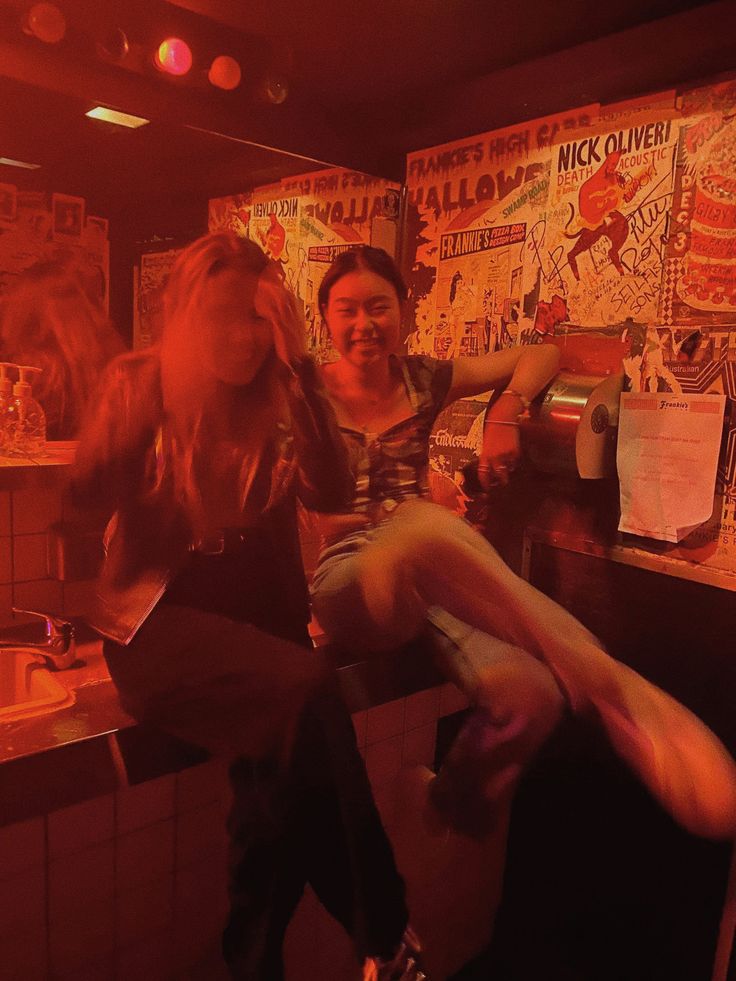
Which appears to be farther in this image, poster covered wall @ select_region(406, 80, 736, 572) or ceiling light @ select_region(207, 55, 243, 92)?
poster covered wall @ select_region(406, 80, 736, 572)

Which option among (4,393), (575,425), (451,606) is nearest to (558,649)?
(451,606)

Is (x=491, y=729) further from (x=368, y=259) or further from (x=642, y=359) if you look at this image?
(x=368, y=259)

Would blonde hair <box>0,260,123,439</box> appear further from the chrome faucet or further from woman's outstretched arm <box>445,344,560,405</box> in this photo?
woman's outstretched arm <box>445,344,560,405</box>

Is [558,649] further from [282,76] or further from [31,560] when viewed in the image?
[282,76]

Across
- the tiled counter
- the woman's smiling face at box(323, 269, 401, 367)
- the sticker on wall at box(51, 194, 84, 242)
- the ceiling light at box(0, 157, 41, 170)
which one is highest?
the ceiling light at box(0, 157, 41, 170)

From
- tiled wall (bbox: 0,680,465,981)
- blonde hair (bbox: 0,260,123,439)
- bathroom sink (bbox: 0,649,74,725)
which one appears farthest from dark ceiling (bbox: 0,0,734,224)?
tiled wall (bbox: 0,680,465,981)

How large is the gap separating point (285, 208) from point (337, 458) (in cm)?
39

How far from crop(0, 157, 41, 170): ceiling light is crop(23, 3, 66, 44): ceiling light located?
0.15 m

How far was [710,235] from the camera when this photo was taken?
121cm

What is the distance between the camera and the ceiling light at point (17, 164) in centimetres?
93

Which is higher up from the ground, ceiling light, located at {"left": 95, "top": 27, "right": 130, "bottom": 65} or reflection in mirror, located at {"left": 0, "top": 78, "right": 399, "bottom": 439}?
ceiling light, located at {"left": 95, "top": 27, "right": 130, "bottom": 65}

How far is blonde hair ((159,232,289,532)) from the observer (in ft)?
3.30

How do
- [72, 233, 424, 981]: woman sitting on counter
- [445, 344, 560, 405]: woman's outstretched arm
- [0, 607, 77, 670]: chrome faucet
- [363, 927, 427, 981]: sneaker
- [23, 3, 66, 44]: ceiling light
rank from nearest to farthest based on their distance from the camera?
[23, 3, 66, 44]: ceiling light, [72, 233, 424, 981]: woman sitting on counter, [0, 607, 77, 670]: chrome faucet, [363, 927, 427, 981]: sneaker, [445, 344, 560, 405]: woman's outstretched arm

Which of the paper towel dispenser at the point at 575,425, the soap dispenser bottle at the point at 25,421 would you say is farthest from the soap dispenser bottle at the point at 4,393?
the paper towel dispenser at the point at 575,425
